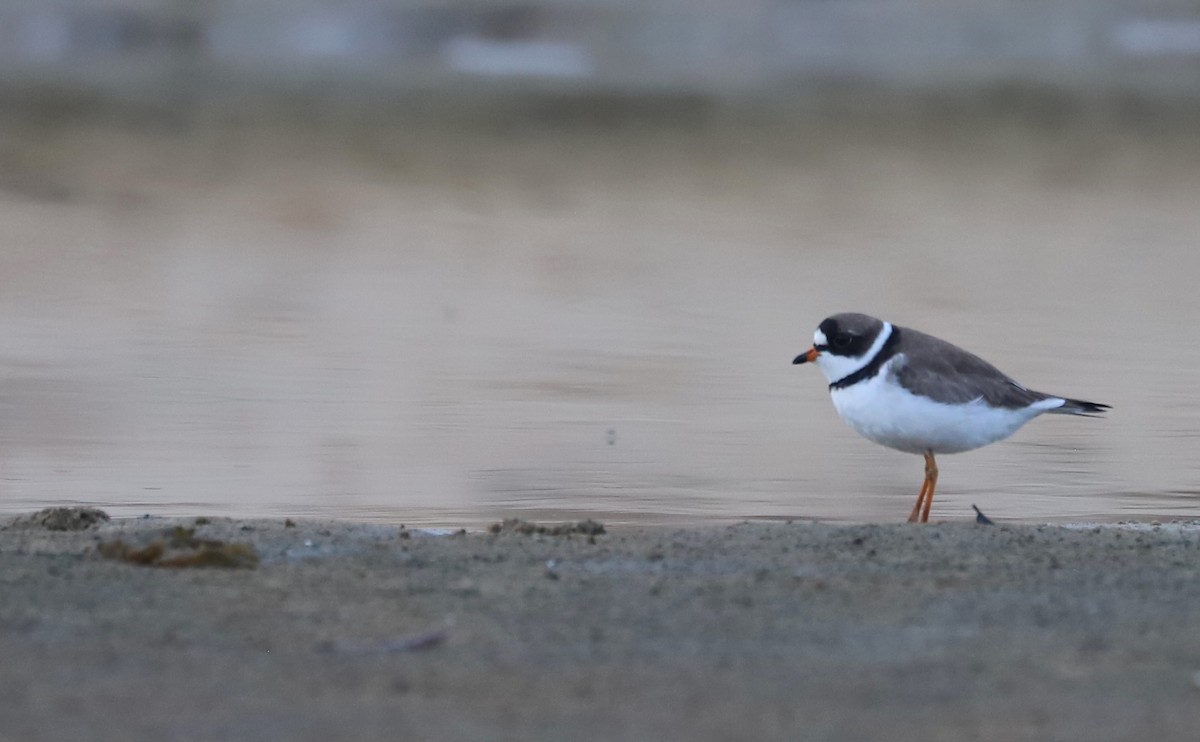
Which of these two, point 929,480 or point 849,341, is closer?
point 929,480

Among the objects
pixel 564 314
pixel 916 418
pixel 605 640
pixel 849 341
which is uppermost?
pixel 564 314

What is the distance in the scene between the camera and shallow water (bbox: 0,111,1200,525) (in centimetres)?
628

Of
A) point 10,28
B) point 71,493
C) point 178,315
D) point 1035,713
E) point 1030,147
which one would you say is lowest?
point 1035,713

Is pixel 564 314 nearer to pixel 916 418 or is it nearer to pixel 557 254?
pixel 557 254

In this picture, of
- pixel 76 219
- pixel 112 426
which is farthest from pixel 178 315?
pixel 76 219

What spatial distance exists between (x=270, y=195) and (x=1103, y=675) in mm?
10446

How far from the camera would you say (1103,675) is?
3.35 metres

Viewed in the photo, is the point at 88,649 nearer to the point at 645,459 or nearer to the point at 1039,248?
the point at 645,459

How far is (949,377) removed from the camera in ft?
18.4

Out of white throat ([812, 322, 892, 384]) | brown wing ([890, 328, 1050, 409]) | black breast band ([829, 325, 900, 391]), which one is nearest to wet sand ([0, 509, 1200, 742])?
brown wing ([890, 328, 1050, 409])

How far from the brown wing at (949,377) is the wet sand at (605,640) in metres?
0.92

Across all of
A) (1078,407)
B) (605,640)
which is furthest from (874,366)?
(605,640)

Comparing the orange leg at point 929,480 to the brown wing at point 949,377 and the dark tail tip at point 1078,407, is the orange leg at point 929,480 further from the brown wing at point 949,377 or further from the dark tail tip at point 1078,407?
the dark tail tip at point 1078,407

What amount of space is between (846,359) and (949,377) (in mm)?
342
